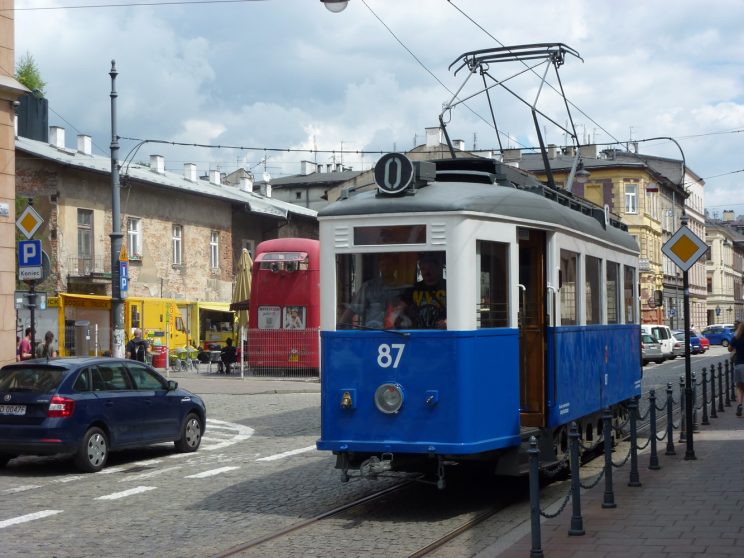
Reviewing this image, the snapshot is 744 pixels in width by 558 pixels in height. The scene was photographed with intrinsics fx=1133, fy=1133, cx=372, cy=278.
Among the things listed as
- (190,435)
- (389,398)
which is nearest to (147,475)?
(190,435)

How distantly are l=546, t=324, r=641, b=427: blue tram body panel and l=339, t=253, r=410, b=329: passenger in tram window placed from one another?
1.91m

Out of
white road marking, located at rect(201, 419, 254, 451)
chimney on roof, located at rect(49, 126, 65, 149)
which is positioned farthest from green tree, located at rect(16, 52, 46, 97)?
white road marking, located at rect(201, 419, 254, 451)

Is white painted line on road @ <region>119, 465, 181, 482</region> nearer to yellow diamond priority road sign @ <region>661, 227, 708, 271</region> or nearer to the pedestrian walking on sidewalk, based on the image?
yellow diamond priority road sign @ <region>661, 227, 708, 271</region>

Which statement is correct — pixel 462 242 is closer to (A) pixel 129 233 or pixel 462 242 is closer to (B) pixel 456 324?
(B) pixel 456 324

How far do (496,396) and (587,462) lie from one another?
14.9 ft

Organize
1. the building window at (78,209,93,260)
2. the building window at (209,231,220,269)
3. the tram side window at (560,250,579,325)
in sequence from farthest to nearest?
the building window at (209,231,220,269) < the building window at (78,209,93,260) < the tram side window at (560,250,579,325)

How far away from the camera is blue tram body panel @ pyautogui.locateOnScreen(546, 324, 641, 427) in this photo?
11602 millimetres

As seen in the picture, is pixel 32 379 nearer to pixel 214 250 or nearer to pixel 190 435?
pixel 190 435

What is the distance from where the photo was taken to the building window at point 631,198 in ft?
260

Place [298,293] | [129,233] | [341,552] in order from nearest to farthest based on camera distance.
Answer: [341,552] → [298,293] → [129,233]

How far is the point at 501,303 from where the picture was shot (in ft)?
36.0

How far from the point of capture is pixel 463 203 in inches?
416

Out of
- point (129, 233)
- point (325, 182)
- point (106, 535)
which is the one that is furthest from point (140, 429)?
point (325, 182)

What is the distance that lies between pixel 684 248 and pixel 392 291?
23.7 feet
